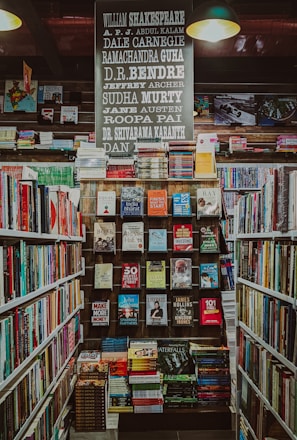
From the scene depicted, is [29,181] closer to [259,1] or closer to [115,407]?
[115,407]

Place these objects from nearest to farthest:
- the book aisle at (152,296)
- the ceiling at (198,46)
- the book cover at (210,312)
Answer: the book aisle at (152,296)
the book cover at (210,312)
the ceiling at (198,46)

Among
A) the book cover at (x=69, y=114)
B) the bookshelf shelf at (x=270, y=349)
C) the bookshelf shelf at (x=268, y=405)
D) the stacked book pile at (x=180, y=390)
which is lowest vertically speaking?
the stacked book pile at (x=180, y=390)

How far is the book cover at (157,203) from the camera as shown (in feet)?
17.4

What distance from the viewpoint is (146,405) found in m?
4.96

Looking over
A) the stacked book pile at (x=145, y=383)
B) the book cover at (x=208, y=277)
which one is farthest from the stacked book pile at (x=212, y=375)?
the book cover at (x=208, y=277)

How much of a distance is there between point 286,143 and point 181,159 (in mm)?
3201

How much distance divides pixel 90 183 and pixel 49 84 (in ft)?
11.2

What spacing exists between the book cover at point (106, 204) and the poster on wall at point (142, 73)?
1.67ft

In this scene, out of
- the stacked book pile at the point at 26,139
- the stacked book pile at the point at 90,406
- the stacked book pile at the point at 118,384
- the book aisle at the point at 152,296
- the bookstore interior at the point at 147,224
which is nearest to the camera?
the bookstore interior at the point at 147,224

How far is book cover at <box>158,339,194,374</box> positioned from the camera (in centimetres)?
523

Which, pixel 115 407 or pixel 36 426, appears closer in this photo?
pixel 36 426

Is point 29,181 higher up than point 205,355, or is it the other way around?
point 29,181

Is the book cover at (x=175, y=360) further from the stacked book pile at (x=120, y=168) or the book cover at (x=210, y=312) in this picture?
the stacked book pile at (x=120, y=168)

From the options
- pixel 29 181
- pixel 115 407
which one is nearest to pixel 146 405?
pixel 115 407
